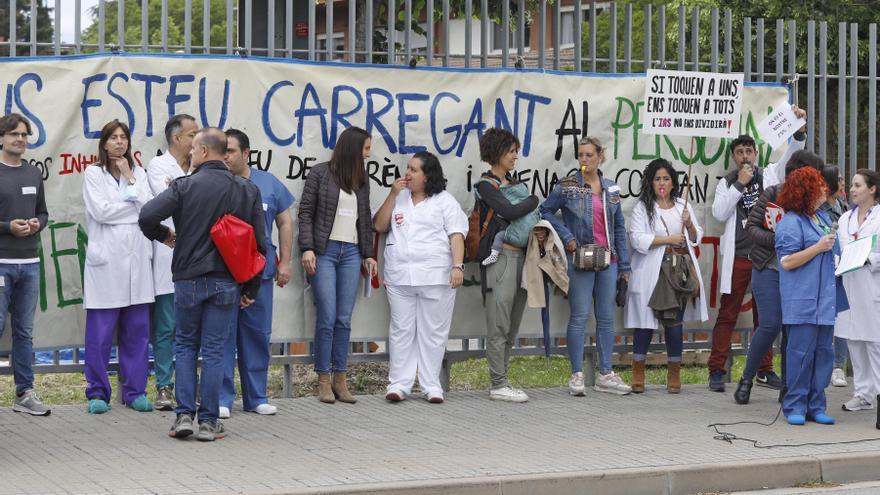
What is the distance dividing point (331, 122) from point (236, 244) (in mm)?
2438

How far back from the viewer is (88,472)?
24.4 ft

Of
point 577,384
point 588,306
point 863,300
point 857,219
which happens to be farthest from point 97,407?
point 857,219

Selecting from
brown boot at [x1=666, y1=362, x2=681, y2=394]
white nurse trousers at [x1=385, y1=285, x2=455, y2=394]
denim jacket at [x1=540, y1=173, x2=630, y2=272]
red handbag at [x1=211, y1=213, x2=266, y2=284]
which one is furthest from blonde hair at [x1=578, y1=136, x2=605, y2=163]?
red handbag at [x1=211, y1=213, x2=266, y2=284]

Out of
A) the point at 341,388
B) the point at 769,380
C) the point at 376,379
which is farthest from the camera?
the point at 376,379

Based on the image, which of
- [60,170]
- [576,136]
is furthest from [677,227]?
[60,170]

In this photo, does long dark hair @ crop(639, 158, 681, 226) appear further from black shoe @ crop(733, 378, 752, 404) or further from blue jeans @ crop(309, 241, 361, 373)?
blue jeans @ crop(309, 241, 361, 373)

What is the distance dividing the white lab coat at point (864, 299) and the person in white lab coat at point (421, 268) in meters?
3.02

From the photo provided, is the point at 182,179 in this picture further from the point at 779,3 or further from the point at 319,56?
the point at 779,3

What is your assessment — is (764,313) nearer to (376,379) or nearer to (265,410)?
(376,379)

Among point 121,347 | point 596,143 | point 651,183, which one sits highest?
point 596,143

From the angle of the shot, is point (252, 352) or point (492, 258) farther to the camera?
point (492, 258)

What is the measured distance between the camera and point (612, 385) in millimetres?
10945

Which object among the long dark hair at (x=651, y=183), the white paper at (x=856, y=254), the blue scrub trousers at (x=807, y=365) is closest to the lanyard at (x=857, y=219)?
the white paper at (x=856, y=254)

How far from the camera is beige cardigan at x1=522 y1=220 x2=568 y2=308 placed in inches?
400
